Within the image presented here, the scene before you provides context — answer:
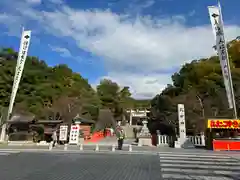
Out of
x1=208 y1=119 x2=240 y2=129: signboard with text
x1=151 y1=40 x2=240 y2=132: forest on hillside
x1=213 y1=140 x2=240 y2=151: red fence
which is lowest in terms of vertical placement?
x1=213 y1=140 x2=240 y2=151: red fence

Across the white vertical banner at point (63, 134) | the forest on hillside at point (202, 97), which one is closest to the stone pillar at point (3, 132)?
the white vertical banner at point (63, 134)

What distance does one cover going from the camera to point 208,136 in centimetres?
2016

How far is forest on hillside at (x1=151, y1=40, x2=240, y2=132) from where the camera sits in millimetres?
31391

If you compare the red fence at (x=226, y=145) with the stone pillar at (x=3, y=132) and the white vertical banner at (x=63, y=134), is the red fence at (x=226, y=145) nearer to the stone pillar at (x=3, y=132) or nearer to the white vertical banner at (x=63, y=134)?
the white vertical banner at (x=63, y=134)

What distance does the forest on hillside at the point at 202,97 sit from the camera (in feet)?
103

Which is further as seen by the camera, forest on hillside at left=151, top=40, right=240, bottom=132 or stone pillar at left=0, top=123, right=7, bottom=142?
forest on hillside at left=151, top=40, right=240, bottom=132

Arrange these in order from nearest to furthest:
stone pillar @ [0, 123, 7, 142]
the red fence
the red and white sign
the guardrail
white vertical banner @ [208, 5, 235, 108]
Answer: the red fence, white vertical banner @ [208, 5, 235, 108], the guardrail, the red and white sign, stone pillar @ [0, 123, 7, 142]

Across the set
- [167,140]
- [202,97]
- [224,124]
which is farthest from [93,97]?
[224,124]

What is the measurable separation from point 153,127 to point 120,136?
2014cm

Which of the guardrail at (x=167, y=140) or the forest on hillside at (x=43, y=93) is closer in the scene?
the guardrail at (x=167, y=140)

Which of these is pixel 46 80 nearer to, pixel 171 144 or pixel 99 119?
pixel 99 119

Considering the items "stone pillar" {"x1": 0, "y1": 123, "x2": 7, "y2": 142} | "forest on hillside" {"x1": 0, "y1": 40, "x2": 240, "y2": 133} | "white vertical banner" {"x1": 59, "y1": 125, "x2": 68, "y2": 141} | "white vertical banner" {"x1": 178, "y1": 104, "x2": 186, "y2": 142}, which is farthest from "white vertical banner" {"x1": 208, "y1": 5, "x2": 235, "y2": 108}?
"stone pillar" {"x1": 0, "y1": 123, "x2": 7, "y2": 142}

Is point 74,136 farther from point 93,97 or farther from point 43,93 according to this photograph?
point 93,97

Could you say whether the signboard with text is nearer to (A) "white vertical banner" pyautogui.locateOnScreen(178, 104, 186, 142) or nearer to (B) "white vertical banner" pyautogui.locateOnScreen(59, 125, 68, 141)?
(A) "white vertical banner" pyautogui.locateOnScreen(178, 104, 186, 142)
